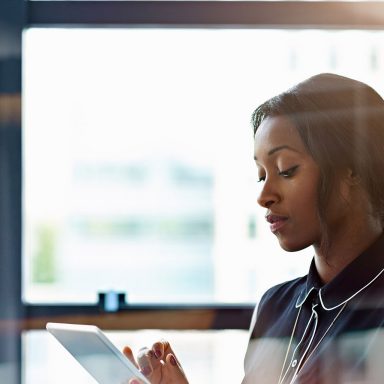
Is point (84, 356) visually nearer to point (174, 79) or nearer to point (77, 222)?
point (77, 222)

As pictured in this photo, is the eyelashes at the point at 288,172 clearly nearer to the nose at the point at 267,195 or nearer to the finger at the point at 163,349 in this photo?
the nose at the point at 267,195

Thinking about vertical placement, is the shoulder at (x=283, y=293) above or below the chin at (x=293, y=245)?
below

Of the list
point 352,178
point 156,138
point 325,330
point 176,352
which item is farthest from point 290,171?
point 176,352

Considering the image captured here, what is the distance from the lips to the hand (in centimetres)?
31

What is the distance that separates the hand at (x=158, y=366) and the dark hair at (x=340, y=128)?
0.39 metres

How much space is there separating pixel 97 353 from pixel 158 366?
0.22m

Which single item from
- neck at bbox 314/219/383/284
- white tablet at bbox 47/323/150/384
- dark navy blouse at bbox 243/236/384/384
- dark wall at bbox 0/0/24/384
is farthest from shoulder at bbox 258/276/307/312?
dark wall at bbox 0/0/24/384

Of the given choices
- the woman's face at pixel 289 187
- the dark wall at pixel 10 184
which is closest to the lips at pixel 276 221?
the woman's face at pixel 289 187

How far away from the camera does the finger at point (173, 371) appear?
51.5 inches

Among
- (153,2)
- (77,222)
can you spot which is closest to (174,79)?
(153,2)

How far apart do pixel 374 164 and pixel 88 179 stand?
0.81 meters

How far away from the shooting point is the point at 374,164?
48.5 inches

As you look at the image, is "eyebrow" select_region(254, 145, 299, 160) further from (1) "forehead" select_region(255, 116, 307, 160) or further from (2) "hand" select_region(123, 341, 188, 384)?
(2) "hand" select_region(123, 341, 188, 384)

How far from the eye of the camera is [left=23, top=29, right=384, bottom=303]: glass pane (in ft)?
5.64
